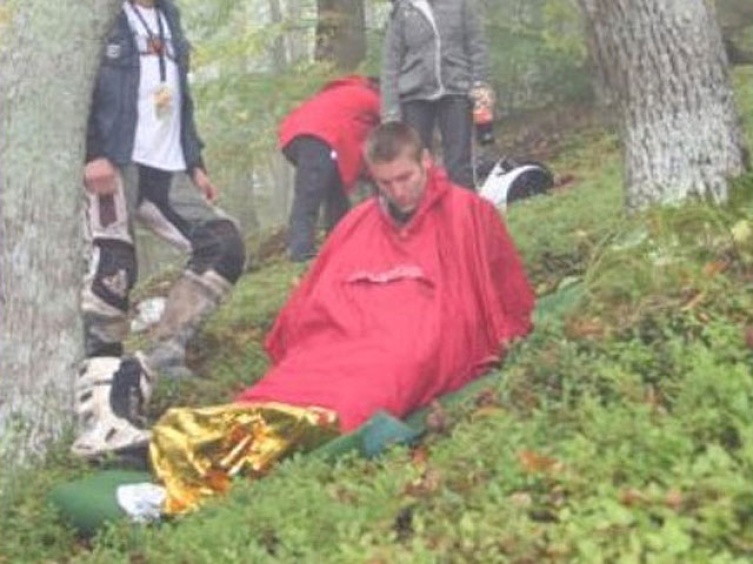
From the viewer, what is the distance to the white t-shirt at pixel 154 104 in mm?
7328

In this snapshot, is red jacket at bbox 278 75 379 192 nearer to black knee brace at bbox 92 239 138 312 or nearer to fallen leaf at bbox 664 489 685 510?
black knee brace at bbox 92 239 138 312

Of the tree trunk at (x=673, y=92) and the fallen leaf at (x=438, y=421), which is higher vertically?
the tree trunk at (x=673, y=92)

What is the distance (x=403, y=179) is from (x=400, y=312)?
676 millimetres

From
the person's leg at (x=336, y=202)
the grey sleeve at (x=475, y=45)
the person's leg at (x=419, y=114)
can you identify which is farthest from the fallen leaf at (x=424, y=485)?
the person's leg at (x=336, y=202)

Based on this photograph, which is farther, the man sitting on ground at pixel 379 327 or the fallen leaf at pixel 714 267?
the man sitting on ground at pixel 379 327

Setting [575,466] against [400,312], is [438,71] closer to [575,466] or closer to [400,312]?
[400,312]

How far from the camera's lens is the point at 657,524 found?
12.8ft

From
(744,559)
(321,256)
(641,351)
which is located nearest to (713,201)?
(641,351)

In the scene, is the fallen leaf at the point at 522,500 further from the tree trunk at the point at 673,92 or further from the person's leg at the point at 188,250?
the person's leg at the point at 188,250

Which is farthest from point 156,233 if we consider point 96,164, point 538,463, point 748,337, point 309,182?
point 748,337

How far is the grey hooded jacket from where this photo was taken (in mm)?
9383

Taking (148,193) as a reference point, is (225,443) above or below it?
below

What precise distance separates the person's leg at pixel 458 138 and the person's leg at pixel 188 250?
2195 millimetres

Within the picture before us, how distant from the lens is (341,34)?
1437 centimetres
